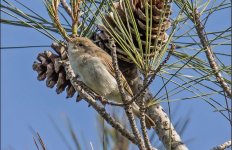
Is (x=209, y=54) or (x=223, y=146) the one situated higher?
(x=209, y=54)

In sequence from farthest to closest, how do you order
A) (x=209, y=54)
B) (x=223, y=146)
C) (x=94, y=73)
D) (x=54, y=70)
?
(x=94, y=73)
(x=54, y=70)
(x=209, y=54)
(x=223, y=146)

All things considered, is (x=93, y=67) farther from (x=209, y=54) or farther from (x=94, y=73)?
(x=209, y=54)

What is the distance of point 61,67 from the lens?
2.12 metres

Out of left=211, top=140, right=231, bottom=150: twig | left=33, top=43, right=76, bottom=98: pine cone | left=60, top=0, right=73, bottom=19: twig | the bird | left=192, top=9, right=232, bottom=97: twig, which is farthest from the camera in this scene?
the bird

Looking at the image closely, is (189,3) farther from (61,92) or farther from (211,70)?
(61,92)

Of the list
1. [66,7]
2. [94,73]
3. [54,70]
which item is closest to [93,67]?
[94,73]

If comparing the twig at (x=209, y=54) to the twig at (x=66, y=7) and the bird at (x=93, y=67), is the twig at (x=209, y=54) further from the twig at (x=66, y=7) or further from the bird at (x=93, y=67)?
the bird at (x=93, y=67)

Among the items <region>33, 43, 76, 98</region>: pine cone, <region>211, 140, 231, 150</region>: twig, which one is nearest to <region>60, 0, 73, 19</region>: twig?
<region>33, 43, 76, 98</region>: pine cone

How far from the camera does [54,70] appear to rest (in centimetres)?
212

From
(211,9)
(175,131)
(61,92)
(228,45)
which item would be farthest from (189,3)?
(61,92)

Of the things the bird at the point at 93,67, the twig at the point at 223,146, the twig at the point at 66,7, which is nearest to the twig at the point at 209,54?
the twig at the point at 223,146

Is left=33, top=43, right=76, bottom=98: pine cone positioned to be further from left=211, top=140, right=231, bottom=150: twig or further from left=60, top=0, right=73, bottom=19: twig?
left=211, top=140, right=231, bottom=150: twig

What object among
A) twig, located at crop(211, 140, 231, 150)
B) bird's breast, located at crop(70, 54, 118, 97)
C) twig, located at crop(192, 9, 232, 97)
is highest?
twig, located at crop(192, 9, 232, 97)

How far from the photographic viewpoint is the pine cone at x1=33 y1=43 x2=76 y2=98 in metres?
2.11
